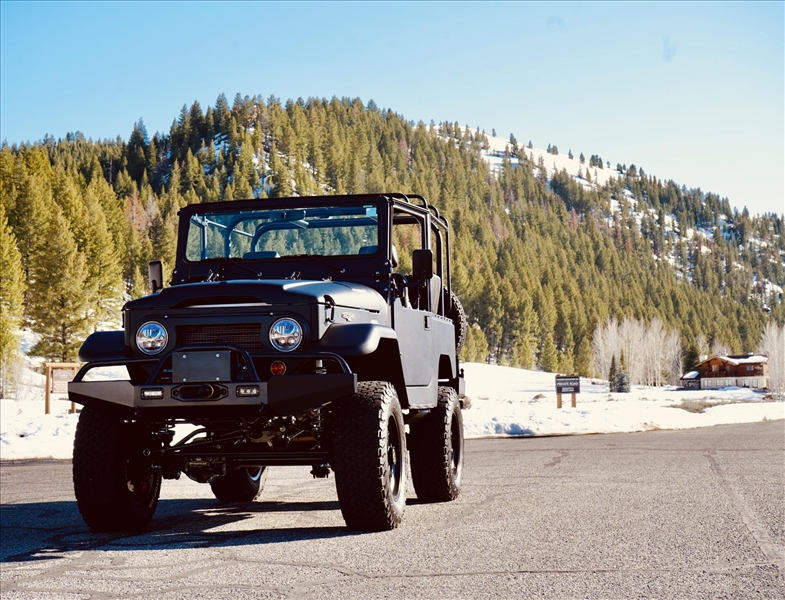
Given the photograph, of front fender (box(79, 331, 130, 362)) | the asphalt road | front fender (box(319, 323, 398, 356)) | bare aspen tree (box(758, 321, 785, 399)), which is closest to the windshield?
front fender (box(319, 323, 398, 356))

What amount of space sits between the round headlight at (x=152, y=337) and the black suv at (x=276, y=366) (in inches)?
0.4

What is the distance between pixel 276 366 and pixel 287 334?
0.84ft

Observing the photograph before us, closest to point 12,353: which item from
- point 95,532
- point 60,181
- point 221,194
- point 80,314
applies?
point 80,314

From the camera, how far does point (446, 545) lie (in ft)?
20.4

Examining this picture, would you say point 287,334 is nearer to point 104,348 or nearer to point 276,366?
point 276,366

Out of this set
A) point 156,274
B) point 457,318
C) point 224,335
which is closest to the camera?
point 224,335

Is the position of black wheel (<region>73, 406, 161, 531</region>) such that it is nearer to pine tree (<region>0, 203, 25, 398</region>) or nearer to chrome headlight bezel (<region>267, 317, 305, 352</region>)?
chrome headlight bezel (<region>267, 317, 305, 352</region>)

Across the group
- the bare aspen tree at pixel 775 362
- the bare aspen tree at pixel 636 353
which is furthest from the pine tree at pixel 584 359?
the bare aspen tree at pixel 775 362

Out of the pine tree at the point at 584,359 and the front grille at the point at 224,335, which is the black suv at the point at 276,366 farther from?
the pine tree at the point at 584,359

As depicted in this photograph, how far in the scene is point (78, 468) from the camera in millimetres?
7113

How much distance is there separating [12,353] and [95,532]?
59227mm

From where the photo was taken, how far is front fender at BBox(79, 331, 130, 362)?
23.0 ft

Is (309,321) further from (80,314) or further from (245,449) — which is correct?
(80,314)

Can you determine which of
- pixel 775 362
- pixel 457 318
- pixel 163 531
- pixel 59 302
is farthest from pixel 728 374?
pixel 163 531
